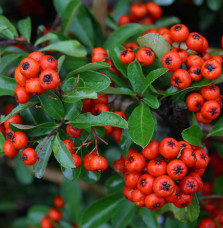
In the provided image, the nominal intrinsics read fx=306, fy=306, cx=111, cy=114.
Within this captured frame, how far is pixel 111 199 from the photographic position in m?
1.50

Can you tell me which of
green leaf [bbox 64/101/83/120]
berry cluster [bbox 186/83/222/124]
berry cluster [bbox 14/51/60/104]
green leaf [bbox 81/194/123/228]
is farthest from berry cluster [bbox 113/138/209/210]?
green leaf [bbox 81/194/123/228]

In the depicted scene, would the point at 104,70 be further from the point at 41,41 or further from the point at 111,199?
the point at 111,199

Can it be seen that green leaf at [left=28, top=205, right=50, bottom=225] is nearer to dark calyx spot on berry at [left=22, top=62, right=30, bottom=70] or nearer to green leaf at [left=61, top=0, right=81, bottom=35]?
green leaf at [left=61, top=0, right=81, bottom=35]

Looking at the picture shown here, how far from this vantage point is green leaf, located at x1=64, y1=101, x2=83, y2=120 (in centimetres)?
103

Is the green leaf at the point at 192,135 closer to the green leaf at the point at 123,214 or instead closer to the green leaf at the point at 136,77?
the green leaf at the point at 136,77

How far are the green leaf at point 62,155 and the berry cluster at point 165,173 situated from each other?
0.19 meters

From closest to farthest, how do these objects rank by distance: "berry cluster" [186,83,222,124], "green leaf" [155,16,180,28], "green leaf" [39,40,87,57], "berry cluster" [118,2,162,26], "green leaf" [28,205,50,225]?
"berry cluster" [186,83,222,124] → "green leaf" [39,40,87,57] → "berry cluster" [118,2,162,26] → "green leaf" [155,16,180,28] → "green leaf" [28,205,50,225]

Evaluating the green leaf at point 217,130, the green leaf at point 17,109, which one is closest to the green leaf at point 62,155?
the green leaf at point 17,109

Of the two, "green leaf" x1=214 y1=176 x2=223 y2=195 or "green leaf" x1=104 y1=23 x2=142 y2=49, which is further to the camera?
"green leaf" x1=214 y1=176 x2=223 y2=195

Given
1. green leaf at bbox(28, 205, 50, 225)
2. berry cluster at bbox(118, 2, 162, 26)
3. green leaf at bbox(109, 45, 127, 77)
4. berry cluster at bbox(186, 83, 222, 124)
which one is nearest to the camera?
berry cluster at bbox(186, 83, 222, 124)

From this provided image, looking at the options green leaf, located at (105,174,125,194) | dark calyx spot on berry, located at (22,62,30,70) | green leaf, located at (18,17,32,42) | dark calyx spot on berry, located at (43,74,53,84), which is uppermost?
dark calyx spot on berry, located at (22,62,30,70)

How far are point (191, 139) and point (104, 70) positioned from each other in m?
0.40

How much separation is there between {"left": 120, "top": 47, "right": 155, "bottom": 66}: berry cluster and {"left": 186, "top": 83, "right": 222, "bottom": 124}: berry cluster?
0.19 meters

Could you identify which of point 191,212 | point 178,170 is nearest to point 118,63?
point 178,170
